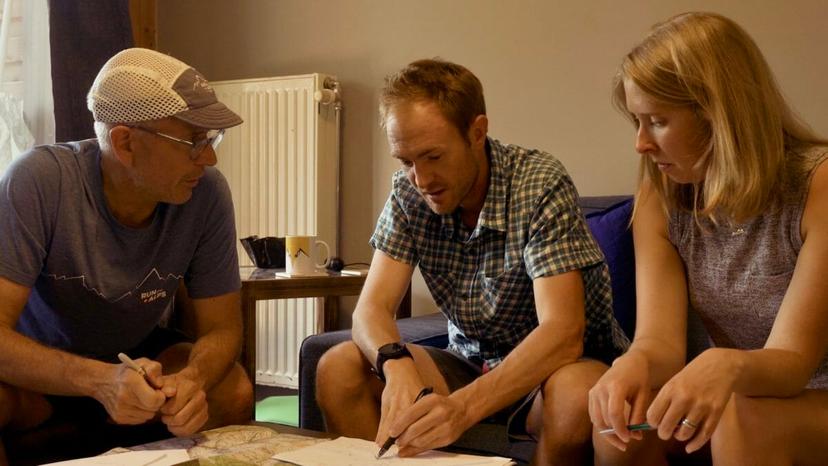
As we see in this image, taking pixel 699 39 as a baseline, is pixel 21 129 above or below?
below

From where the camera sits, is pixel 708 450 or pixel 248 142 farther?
pixel 248 142

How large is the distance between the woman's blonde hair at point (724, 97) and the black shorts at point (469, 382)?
47cm

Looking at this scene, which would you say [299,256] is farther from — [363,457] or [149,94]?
[363,457]

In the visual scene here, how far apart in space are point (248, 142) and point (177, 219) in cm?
155

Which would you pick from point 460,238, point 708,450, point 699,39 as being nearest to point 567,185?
Result: point 460,238

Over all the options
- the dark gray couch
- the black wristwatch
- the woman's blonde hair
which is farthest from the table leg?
the woman's blonde hair

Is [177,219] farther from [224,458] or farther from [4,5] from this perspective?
[4,5]

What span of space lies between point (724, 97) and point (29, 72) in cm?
230

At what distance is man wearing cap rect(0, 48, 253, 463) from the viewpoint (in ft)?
5.12

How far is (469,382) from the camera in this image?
1.77 m

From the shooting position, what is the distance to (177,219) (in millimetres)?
1778

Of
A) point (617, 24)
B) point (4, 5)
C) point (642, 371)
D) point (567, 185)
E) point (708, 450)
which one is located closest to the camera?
point (642, 371)

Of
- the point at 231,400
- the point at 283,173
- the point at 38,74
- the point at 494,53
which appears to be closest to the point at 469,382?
the point at 231,400

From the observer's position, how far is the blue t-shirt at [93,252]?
63.2 inches
